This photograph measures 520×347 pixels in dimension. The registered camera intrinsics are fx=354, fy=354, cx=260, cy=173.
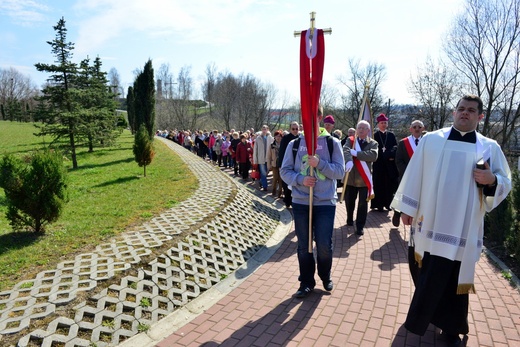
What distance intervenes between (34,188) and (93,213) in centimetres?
167

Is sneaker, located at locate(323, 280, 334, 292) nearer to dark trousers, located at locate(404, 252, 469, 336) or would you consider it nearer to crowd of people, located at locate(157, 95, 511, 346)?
crowd of people, located at locate(157, 95, 511, 346)

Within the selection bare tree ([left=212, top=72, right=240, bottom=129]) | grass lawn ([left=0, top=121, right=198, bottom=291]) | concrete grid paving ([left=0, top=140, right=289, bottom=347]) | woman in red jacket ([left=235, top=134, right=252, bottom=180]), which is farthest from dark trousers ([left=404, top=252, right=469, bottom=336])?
→ bare tree ([left=212, top=72, right=240, bottom=129])

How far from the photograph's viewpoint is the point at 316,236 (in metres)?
4.41

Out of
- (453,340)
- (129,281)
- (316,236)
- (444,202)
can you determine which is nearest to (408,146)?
(316,236)

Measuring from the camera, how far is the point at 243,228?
6.86 meters

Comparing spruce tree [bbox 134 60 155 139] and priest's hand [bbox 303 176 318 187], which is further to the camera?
spruce tree [bbox 134 60 155 139]

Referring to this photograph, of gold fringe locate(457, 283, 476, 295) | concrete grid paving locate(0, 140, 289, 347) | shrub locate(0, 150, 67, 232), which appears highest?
shrub locate(0, 150, 67, 232)

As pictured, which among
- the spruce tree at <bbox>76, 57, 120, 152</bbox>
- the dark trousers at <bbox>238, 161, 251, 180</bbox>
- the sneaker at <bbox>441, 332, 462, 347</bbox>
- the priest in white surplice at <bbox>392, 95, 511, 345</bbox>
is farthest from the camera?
the spruce tree at <bbox>76, 57, 120, 152</bbox>

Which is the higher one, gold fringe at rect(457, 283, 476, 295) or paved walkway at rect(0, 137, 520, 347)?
gold fringe at rect(457, 283, 476, 295)

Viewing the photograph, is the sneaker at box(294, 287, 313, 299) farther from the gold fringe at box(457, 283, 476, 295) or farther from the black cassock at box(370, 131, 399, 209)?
the black cassock at box(370, 131, 399, 209)

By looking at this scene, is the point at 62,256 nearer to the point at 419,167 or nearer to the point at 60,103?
the point at 419,167

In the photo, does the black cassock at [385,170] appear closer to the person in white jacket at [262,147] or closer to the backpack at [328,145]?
the person in white jacket at [262,147]

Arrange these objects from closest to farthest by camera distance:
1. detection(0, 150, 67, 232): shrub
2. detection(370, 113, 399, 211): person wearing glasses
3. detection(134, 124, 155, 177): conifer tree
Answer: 1. detection(0, 150, 67, 232): shrub
2. detection(370, 113, 399, 211): person wearing glasses
3. detection(134, 124, 155, 177): conifer tree

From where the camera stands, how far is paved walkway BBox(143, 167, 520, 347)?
364cm
